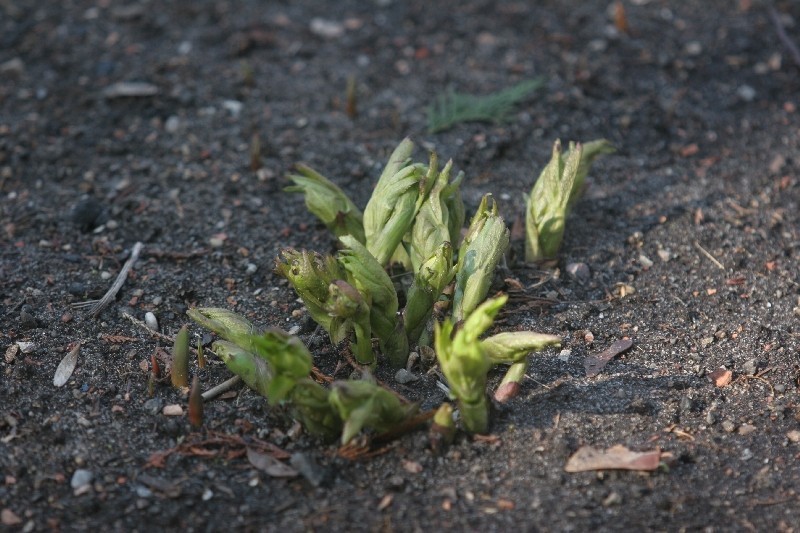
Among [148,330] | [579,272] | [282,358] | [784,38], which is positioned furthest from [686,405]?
[784,38]

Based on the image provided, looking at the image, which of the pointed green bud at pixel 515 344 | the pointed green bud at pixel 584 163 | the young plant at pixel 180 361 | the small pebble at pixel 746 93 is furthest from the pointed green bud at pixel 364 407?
the small pebble at pixel 746 93

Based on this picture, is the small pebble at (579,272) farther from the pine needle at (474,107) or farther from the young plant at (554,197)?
the pine needle at (474,107)

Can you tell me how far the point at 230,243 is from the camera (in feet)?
11.5

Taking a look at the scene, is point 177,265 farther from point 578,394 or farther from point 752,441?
point 752,441

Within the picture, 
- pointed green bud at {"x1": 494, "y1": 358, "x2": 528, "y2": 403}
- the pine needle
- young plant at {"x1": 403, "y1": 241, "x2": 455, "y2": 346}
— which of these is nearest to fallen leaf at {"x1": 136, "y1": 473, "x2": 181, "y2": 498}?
young plant at {"x1": 403, "y1": 241, "x2": 455, "y2": 346}

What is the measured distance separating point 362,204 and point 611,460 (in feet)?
5.41

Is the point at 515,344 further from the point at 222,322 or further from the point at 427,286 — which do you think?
the point at 222,322

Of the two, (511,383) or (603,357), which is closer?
(511,383)

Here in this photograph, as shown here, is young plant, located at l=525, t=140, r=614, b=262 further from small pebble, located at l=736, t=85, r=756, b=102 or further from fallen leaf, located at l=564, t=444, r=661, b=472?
small pebble, located at l=736, t=85, r=756, b=102

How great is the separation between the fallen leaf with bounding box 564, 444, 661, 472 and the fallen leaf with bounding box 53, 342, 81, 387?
5.24 feet

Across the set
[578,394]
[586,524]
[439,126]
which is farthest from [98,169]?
[586,524]

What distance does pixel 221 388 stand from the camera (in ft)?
9.23

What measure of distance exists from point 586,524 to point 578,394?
0.54 metres

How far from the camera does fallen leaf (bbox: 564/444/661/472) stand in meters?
2.54
